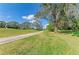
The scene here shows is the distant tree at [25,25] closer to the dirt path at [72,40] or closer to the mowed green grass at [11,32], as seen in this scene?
A: the mowed green grass at [11,32]

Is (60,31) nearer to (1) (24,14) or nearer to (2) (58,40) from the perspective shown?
(2) (58,40)

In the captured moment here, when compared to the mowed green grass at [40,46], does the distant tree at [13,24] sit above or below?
above

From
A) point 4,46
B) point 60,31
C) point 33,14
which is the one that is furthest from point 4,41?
point 60,31

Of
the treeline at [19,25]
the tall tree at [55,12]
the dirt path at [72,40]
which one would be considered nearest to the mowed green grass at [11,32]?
the treeline at [19,25]

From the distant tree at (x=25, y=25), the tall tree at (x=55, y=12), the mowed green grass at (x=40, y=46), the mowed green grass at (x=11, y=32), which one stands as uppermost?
the tall tree at (x=55, y=12)

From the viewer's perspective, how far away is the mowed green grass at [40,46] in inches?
102

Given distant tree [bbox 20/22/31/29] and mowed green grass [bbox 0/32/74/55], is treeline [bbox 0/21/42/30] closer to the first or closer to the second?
distant tree [bbox 20/22/31/29]

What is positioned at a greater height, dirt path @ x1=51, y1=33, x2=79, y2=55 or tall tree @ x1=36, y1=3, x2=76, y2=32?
tall tree @ x1=36, y1=3, x2=76, y2=32

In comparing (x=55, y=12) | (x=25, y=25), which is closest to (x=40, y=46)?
(x=25, y=25)

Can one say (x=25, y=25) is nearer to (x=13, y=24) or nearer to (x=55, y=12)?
(x=13, y=24)

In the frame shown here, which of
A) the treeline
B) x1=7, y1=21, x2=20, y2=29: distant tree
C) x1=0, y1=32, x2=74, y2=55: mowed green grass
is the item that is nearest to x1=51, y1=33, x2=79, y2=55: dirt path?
x1=0, y1=32, x2=74, y2=55: mowed green grass

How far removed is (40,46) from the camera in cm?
260

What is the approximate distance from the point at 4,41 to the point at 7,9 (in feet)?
1.10

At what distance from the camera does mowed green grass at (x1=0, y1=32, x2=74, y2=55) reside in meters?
2.58
